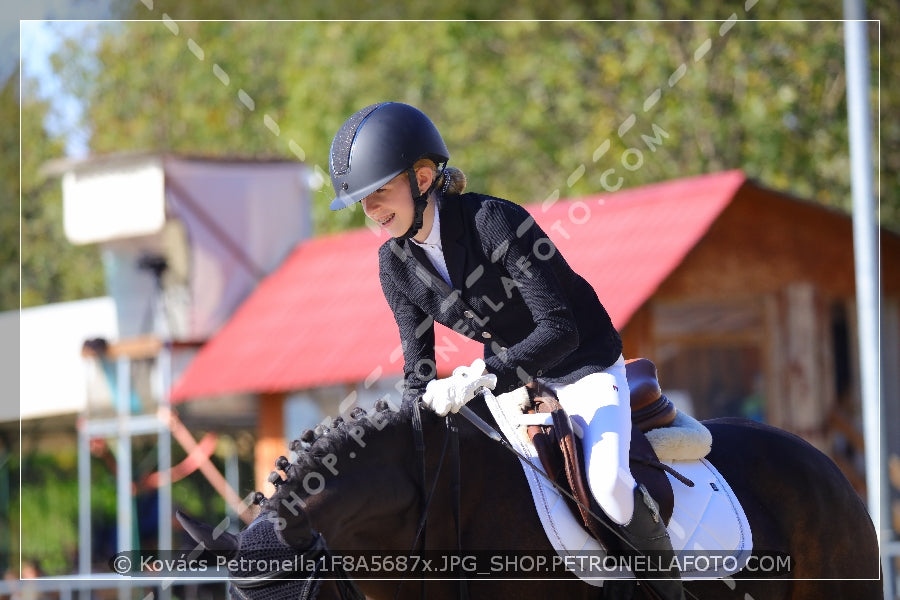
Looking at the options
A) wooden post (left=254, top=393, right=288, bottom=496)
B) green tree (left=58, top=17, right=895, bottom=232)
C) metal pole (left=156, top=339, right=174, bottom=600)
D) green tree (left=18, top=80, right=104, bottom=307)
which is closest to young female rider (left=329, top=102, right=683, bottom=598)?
wooden post (left=254, top=393, right=288, bottom=496)

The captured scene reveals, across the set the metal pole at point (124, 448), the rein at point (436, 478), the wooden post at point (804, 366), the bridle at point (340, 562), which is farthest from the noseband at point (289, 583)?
the metal pole at point (124, 448)

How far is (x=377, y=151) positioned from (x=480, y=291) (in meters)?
0.58

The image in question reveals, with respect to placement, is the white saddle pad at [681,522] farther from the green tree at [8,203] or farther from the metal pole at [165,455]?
the green tree at [8,203]

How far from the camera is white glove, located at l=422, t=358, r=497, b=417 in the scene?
12.1 ft

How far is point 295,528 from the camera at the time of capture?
3389 millimetres

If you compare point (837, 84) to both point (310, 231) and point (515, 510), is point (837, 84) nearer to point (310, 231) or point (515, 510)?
point (310, 231)

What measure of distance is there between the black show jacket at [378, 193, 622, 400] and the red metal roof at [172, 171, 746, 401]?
5645 mm

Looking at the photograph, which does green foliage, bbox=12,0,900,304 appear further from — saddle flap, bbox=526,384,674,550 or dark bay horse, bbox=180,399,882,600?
dark bay horse, bbox=180,399,882,600

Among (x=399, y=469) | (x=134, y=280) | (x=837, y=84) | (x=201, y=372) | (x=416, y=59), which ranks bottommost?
(x=399, y=469)

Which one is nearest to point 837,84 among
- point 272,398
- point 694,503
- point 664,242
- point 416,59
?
point 416,59

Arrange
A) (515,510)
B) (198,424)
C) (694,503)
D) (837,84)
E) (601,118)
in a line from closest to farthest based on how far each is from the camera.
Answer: (515,510) → (694,503) → (198,424) → (837,84) → (601,118)

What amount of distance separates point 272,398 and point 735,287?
6.15 meters

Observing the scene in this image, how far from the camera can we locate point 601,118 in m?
22.9

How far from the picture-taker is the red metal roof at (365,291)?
12.2m
